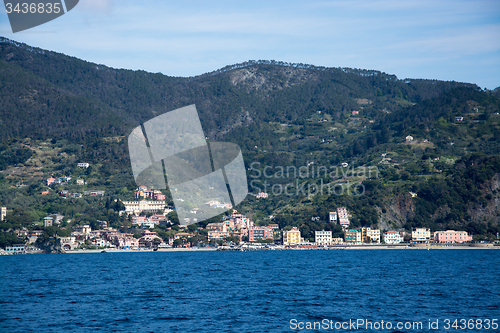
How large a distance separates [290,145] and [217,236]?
80697 mm

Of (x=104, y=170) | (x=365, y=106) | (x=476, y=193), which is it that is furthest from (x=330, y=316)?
(x=365, y=106)

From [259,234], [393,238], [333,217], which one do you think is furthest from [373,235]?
[259,234]

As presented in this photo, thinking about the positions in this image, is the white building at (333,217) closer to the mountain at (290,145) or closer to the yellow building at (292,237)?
the mountain at (290,145)

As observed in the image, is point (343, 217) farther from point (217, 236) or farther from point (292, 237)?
point (217, 236)

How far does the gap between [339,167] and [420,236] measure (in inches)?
1622

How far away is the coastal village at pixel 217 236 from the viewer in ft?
278

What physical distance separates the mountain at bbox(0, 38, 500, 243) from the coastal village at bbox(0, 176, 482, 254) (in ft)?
6.89

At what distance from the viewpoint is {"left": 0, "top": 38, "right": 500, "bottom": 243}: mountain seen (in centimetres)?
9238

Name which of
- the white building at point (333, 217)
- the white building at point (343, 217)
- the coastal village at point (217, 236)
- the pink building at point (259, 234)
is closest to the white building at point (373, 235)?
the coastal village at point (217, 236)

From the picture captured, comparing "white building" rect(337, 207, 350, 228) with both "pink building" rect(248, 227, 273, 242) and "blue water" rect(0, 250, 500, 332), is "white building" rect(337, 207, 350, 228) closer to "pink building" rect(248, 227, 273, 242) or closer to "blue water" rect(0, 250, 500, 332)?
"pink building" rect(248, 227, 273, 242)

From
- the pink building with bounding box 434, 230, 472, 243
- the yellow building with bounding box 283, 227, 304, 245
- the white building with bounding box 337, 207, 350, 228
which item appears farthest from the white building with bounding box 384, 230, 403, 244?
the yellow building with bounding box 283, 227, 304, 245

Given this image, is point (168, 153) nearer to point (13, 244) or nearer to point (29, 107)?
point (13, 244)

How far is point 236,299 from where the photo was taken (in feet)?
91.8

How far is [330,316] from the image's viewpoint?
908 inches
